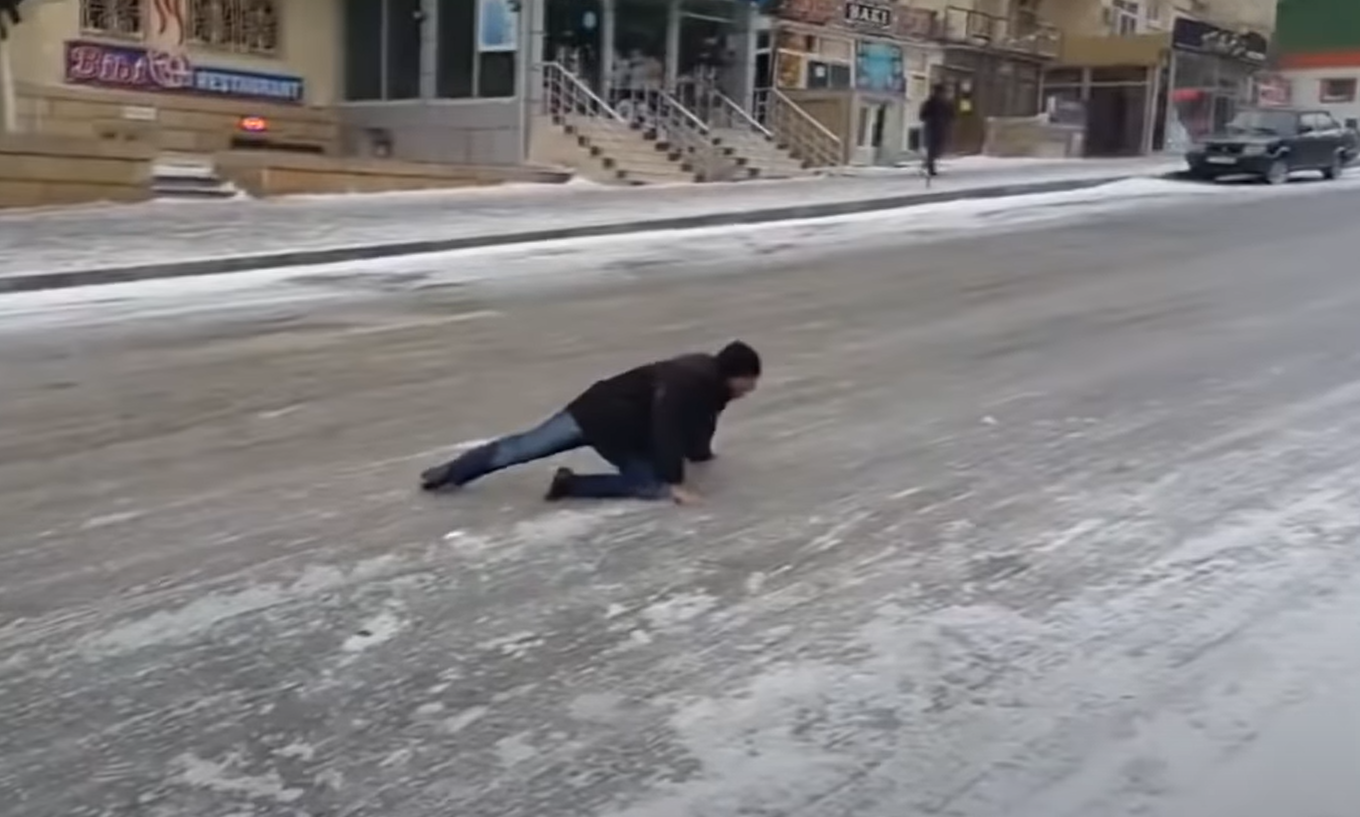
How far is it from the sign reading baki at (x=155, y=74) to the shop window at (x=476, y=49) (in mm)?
3177

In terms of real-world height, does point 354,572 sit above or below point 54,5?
below

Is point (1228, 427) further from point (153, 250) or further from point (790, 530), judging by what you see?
point (153, 250)

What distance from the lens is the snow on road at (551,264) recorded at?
11938mm

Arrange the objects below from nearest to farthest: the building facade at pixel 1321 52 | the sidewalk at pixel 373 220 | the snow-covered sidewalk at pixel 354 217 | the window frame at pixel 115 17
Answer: the sidewalk at pixel 373 220, the snow-covered sidewalk at pixel 354 217, the window frame at pixel 115 17, the building facade at pixel 1321 52

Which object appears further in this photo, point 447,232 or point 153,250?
point 447,232

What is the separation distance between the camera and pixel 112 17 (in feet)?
82.2

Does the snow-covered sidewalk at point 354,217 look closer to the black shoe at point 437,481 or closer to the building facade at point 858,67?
the building facade at point 858,67

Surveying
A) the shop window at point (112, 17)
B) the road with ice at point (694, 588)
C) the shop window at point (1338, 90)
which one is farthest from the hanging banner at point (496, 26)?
the shop window at point (1338, 90)

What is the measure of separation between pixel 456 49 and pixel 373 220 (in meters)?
10.7

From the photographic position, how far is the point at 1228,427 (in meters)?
7.81

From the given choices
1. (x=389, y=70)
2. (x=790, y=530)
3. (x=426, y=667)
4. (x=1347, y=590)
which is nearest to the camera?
(x=426, y=667)

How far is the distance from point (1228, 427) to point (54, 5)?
21531 millimetres

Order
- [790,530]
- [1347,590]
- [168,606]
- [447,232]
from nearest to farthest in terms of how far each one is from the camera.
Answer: [168,606], [1347,590], [790,530], [447,232]

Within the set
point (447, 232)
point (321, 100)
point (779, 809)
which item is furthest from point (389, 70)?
point (779, 809)
